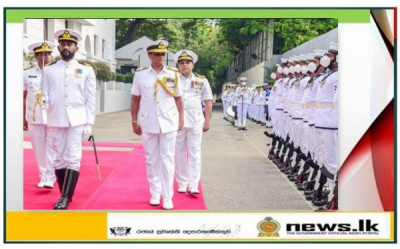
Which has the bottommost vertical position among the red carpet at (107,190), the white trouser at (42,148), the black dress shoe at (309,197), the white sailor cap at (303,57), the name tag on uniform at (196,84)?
the black dress shoe at (309,197)

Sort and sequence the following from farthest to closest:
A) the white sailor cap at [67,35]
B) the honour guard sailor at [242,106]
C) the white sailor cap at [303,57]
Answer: the honour guard sailor at [242,106]
the white sailor cap at [303,57]
the white sailor cap at [67,35]

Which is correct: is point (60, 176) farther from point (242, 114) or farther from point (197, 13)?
point (242, 114)

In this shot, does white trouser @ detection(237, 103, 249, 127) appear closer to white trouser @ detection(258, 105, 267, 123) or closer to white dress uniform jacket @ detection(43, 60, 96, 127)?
white trouser @ detection(258, 105, 267, 123)

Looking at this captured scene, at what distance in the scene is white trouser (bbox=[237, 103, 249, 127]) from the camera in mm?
19103

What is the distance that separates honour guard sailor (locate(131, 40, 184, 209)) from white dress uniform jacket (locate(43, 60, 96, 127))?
60cm

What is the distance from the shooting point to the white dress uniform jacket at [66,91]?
711 cm

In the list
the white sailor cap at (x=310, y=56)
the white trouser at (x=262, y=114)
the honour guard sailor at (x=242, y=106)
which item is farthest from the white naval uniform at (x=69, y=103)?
the honour guard sailor at (x=242, y=106)

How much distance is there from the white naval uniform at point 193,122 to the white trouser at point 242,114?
10.8m

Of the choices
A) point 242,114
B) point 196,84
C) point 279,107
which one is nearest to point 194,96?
point 196,84

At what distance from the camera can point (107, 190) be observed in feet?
25.2

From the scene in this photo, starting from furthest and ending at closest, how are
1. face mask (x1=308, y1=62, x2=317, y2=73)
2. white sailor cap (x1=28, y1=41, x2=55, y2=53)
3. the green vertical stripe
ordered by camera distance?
face mask (x1=308, y1=62, x2=317, y2=73) → white sailor cap (x1=28, y1=41, x2=55, y2=53) → the green vertical stripe

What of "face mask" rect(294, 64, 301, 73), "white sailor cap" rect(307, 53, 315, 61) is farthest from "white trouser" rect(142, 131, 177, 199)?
"face mask" rect(294, 64, 301, 73)

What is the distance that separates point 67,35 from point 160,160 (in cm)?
157

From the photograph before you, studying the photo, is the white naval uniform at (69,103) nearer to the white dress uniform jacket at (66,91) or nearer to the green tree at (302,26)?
the white dress uniform jacket at (66,91)
